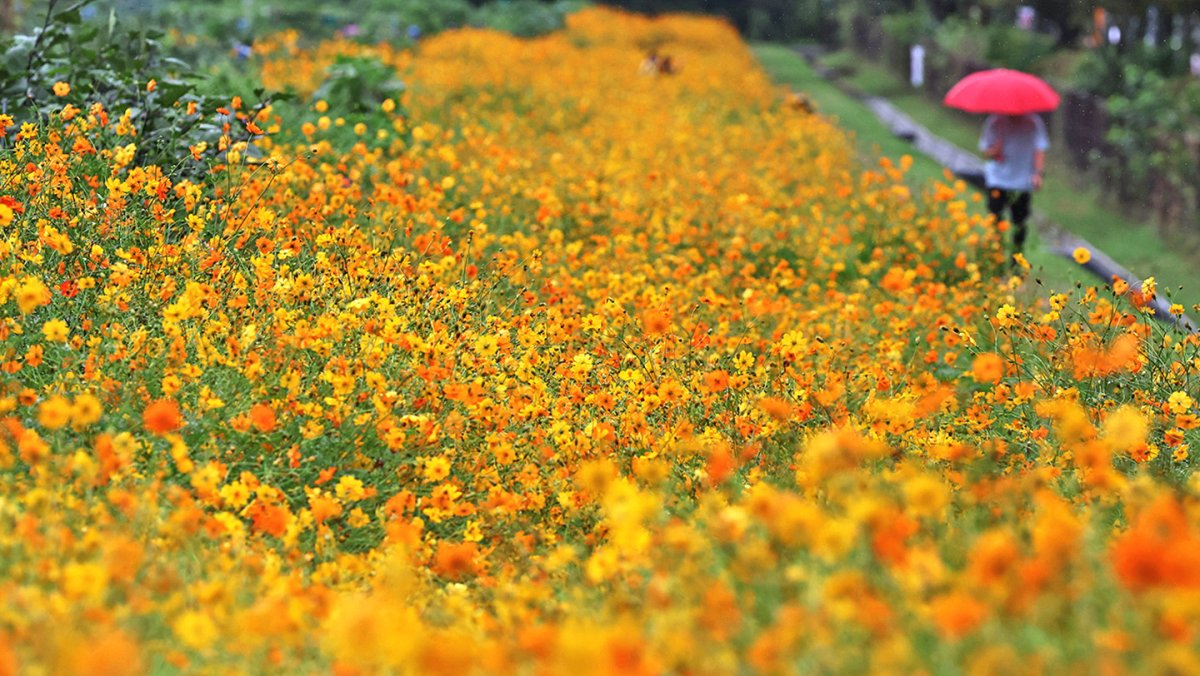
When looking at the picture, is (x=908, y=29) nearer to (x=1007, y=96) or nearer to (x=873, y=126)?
(x=873, y=126)

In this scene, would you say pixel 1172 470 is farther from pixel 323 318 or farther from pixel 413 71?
pixel 413 71

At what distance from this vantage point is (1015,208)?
35.0ft

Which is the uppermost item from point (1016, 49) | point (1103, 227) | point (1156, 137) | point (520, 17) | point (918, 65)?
point (1156, 137)

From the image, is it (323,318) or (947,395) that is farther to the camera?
(947,395)

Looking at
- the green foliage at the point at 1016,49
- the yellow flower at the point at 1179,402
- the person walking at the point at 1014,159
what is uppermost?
the yellow flower at the point at 1179,402

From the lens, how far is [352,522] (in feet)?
13.3

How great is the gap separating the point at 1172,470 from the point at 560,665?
11.7 ft

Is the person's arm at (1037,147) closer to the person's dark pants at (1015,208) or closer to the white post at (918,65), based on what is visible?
the person's dark pants at (1015,208)

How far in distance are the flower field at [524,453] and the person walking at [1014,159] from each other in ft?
5.34

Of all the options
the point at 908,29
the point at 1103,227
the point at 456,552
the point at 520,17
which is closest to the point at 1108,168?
the point at 1103,227

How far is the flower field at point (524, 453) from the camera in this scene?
2359 mm

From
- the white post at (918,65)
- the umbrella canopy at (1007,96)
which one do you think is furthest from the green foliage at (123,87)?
the white post at (918,65)

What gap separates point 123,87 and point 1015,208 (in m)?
6.46

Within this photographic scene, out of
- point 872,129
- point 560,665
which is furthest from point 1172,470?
point 872,129
